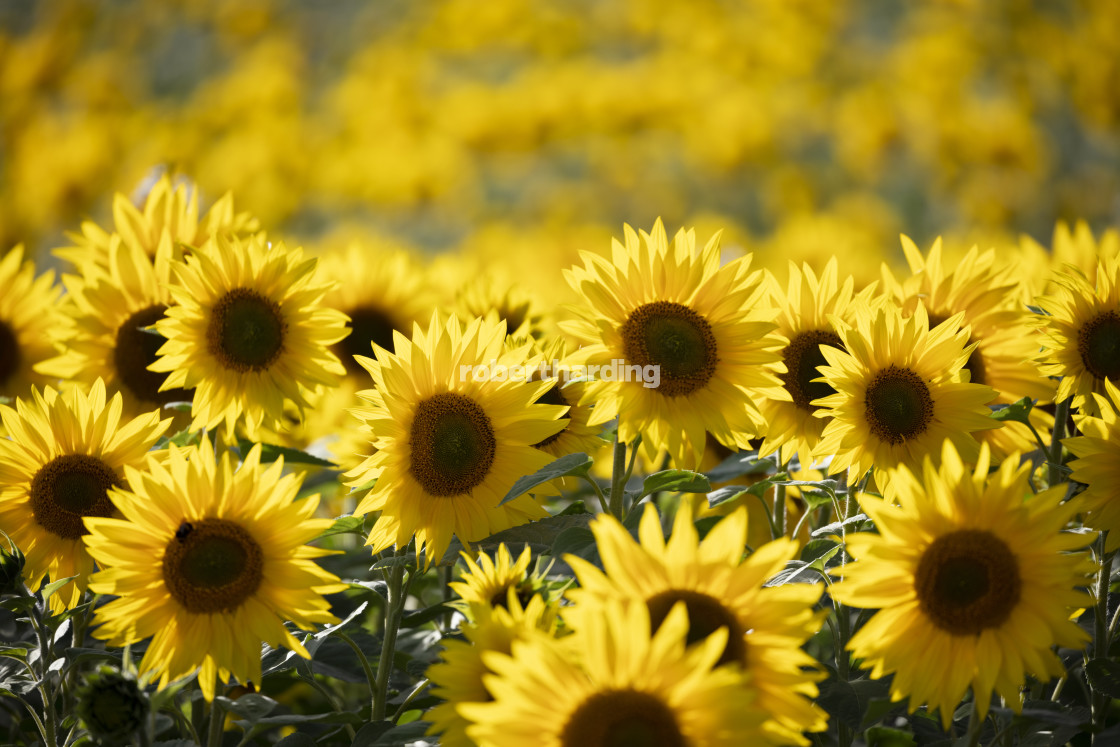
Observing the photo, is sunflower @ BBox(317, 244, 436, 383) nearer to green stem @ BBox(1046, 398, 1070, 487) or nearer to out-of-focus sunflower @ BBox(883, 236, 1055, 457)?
out-of-focus sunflower @ BBox(883, 236, 1055, 457)

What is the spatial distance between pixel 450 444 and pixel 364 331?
2.73ft

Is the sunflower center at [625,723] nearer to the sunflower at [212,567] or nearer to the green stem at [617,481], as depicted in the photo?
the sunflower at [212,567]

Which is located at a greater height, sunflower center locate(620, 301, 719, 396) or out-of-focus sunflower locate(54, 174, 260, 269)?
out-of-focus sunflower locate(54, 174, 260, 269)

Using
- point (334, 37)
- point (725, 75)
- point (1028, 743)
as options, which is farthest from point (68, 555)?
point (334, 37)

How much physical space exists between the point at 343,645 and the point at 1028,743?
989 millimetres

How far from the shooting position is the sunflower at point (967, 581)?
38.8 inches

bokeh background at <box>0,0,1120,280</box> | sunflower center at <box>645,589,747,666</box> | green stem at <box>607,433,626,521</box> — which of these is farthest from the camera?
bokeh background at <box>0,0,1120,280</box>

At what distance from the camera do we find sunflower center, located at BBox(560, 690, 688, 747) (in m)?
0.88

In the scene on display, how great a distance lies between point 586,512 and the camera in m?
1.39

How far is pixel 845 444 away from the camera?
49.8 inches

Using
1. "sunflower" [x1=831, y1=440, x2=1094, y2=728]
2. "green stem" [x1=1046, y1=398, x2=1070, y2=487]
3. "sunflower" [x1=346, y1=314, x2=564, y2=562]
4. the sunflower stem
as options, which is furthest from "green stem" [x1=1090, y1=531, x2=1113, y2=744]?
the sunflower stem

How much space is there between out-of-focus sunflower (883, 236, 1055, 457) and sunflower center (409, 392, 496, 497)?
70cm

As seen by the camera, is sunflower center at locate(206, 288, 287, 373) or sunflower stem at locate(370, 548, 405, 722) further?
→ sunflower center at locate(206, 288, 287, 373)

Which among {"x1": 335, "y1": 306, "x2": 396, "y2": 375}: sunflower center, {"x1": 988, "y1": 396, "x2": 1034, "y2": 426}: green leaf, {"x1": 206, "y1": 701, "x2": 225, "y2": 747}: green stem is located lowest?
{"x1": 206, "y1": 701, "x2": 225, "y2": 747}: green stem
